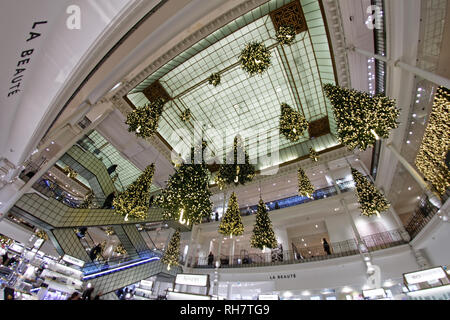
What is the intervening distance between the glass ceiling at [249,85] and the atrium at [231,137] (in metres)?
0.10

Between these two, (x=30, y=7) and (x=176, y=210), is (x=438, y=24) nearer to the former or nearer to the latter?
(x=30, y=7)

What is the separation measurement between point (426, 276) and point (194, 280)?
836 centimetres

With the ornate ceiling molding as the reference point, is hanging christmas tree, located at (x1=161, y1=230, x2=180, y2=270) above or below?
below

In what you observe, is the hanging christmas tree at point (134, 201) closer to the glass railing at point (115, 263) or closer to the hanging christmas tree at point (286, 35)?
the glass railing at point (115, 263)

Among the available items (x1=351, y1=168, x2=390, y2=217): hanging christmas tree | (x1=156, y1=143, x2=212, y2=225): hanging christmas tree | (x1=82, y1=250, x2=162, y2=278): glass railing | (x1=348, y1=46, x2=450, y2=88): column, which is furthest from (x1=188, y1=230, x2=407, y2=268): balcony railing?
(x1=348, y1=46, x2=450, y2=88): column

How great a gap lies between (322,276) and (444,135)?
30.9 feet

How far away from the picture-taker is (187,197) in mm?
7641

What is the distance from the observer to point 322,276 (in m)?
11.5

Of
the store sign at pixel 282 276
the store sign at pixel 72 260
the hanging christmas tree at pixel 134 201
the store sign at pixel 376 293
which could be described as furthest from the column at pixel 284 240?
the store sign at pixel 72 260

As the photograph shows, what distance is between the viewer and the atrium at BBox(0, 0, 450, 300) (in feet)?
16.8

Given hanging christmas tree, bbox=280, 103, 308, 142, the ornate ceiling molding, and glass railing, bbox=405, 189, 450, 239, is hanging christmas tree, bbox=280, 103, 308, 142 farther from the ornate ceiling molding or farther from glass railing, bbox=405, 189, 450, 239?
glass railing, bbox=405, 189, 450, 239

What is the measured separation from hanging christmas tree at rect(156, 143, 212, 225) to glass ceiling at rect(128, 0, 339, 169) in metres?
7.83

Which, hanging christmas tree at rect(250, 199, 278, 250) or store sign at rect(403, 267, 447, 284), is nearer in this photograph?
store sign at rect(403, 267, 447, 284)

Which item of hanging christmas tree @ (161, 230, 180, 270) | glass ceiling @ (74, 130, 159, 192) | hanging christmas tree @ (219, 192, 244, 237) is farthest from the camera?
glass ceiling @ (74, 130, 159, 192)
